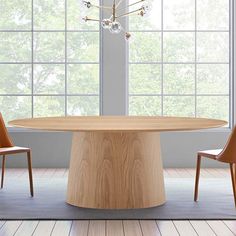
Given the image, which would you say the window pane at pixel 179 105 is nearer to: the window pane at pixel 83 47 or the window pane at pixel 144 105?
the window pane at pixel 144 105

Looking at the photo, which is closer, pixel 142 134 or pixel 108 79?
pixel 142 134

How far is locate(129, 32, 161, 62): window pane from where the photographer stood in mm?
7172

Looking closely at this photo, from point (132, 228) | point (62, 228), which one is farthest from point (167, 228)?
point (62, 228)

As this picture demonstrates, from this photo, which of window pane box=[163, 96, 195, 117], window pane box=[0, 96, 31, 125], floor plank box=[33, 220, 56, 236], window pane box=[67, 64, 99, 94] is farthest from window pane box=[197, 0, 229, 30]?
floor plank box=[33, 220, 56, 236]

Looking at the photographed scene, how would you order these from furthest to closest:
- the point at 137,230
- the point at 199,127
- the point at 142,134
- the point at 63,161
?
the point at 63,161 < the point at 142,134 < the point at 199,127 < the point at 137,230

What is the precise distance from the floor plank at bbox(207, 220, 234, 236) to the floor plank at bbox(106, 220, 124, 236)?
653mm

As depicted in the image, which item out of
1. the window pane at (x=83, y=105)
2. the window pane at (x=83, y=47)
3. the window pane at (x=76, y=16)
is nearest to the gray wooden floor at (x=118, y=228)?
the window pane at (x=83, y=105)

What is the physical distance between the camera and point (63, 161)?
22.9ft

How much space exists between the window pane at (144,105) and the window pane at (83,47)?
73 centimetres

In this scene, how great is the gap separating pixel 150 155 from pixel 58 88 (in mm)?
2879

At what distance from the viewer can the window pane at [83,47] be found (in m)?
7.14

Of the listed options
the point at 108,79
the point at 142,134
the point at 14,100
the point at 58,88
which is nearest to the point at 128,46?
the point at 108,79

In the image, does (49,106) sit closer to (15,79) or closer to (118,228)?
(15,79)

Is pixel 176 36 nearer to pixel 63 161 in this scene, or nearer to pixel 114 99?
pixel 114 99
